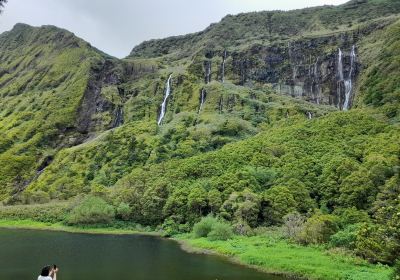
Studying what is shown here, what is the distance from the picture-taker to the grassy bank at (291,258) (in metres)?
71.2

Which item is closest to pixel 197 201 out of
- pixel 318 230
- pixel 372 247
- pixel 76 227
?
pixel 76 227

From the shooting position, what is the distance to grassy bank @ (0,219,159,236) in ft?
464

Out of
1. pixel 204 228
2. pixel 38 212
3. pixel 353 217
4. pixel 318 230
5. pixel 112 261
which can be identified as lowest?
pixel 112 261

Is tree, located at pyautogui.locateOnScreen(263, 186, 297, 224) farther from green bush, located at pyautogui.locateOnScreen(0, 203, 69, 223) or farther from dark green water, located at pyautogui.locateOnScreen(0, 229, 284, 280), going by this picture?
green bush, located at pyautogui.locateOnScreen(0, 203, 69, 223)

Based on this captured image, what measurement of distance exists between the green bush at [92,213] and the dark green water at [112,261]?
112ft

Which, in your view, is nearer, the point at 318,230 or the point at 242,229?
the point at 318,230

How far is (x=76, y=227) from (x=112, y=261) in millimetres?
73376

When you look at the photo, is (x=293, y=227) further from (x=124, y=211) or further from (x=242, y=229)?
(x=124, y=211)

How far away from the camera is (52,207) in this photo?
169 meters

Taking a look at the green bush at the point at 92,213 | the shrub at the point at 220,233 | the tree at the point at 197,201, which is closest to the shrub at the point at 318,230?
the shrub at the point at 220,233

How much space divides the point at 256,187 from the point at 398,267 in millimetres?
86453

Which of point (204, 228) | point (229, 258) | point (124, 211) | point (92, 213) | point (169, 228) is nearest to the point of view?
point (229, 258)

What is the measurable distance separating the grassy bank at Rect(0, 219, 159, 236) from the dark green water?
25.3m

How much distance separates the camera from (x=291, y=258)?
3265 inches
